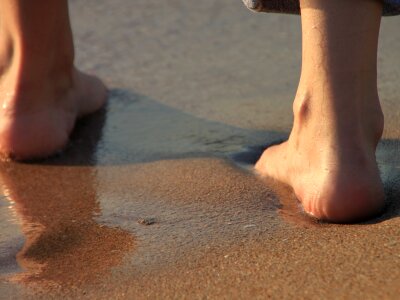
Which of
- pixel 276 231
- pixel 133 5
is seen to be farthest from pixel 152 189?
pixel 133 5

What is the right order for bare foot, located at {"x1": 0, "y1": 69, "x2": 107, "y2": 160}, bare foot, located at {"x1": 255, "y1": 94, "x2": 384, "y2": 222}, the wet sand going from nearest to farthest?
the wet sand < bare foot, located at {"x1": 255, "y1": 94, "x2": 384, "y2": 222} < bare foot, located at {"x1": 0, "y1": 69, "x2": 107, "y2": 160}

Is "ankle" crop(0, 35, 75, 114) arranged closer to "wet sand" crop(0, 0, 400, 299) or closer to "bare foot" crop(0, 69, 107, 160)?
"bare foot" crop(0, 69, 107, 160)

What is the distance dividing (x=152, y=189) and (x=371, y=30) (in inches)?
23.3

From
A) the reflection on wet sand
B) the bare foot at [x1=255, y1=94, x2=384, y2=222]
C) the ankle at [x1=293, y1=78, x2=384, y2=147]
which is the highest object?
the ankle at [x1=293, y1=78, x2=384, y2=147]

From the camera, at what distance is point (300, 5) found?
185 centimetres

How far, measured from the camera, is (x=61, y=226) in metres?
1.79

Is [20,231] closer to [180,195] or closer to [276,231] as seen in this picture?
[180,195]

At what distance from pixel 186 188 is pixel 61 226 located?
31cm

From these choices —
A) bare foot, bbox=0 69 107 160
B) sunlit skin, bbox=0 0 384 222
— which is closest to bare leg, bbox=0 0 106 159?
bare foot, bbox=0 69 107 160

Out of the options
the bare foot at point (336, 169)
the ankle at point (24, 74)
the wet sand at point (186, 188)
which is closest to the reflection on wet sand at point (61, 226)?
the wet sand at point (186, 188)

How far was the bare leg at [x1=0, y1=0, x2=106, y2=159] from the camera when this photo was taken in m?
2.24

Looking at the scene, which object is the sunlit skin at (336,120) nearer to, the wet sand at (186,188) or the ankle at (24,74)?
the wet sand at (186,188)

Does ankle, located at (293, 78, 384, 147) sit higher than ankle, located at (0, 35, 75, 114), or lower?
higher

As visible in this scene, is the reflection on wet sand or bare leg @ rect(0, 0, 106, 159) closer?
the reflection on wet sand
